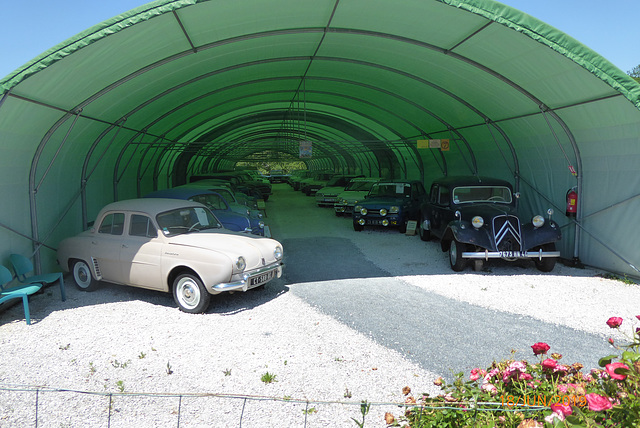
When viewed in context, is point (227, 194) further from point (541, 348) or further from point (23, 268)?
point (541, 348)

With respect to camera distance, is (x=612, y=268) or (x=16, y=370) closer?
(x=16, y=370)

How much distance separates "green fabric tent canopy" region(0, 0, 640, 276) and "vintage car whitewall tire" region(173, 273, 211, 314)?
293cm

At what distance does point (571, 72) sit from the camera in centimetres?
696

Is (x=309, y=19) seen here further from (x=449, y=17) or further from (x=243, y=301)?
(x=243, y=301)

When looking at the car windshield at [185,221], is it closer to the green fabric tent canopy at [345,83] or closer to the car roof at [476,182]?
the green fabric tent canopy at [345,83]

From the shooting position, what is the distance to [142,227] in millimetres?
6555

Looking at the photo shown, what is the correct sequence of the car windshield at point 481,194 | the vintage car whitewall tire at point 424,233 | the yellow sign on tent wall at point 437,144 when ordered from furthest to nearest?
the yellow sign on tent wall at point 437,144 → the vintage car whitewall tire at point 424,233 → the car windshield at point 481,194

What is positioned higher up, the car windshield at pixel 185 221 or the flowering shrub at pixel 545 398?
the car windshield at pixel 185 221

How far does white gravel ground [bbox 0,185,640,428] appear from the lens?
12.0ft

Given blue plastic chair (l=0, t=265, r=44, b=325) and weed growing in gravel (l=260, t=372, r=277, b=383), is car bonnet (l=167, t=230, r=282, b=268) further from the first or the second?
weed growing in gravel (l=260, t=372, r=277, b=383)

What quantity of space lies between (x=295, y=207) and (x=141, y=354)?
16369 mm

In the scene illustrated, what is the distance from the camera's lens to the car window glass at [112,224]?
681 centimetres

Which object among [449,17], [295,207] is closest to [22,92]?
[449,17]

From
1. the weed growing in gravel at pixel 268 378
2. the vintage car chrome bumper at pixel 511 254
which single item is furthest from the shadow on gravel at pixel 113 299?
the vintage car chrome bumper at pixel 511 254
